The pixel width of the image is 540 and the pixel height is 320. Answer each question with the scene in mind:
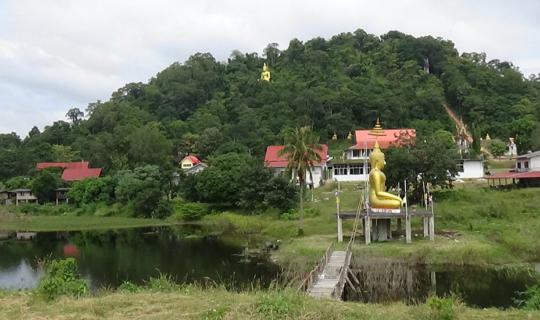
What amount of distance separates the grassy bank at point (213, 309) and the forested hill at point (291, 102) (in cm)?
6126

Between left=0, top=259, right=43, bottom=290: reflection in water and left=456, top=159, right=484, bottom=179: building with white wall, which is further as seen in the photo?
left=456, top=159, right=484, bottom=179: building with white wall

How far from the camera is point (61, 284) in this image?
16141 mm

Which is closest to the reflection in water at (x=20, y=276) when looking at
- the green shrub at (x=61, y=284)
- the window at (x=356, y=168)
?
the green shrub at (x=61, y=284)

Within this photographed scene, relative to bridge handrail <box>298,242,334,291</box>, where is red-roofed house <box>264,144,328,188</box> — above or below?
above

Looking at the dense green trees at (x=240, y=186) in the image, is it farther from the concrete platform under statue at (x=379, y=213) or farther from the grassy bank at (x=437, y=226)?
the concrete platform under statue at (x=379, y=213)

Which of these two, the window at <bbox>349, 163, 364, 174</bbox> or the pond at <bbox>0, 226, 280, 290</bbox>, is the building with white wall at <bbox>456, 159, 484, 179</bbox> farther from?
the pond at <bbox>0, 226, 280, 290</bbox>

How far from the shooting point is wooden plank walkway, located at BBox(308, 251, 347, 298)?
2221 centimetres

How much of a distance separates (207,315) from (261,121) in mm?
79007

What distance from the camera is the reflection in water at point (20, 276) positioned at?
1227 inches

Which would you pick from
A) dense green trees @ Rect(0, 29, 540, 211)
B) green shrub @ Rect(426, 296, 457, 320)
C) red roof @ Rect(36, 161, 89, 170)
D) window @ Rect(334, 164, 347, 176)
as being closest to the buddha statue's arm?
green shrub @ Rect(426, 296, 457, 320)

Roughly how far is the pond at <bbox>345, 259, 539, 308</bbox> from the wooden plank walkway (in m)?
1.22

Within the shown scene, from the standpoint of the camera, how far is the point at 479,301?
80.1 ft

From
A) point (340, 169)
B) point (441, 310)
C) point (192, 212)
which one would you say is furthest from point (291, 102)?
point (441, 310)

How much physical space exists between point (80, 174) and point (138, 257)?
1619 inches
